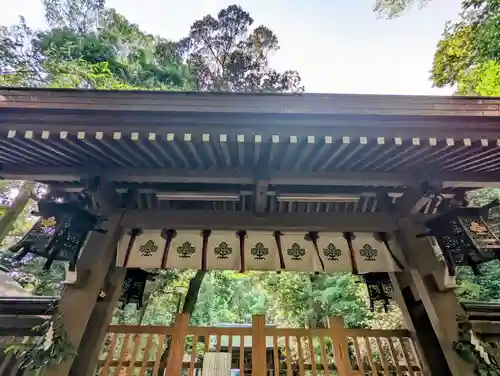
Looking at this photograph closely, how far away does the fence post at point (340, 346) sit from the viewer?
2848 mm

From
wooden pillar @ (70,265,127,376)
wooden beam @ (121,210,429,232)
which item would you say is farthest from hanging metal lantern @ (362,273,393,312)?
wooden pillar @ (70,265,127,376)

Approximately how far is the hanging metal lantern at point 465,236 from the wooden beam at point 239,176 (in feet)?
0.92

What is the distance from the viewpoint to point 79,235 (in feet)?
9.36

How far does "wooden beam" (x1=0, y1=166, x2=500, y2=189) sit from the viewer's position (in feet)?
9.30

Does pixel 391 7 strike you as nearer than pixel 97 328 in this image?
No

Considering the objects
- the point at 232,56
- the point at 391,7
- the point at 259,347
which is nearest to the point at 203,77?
the point at 232,56

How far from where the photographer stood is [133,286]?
4.09 metres

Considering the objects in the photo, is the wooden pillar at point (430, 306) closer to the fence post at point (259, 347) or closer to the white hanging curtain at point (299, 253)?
the white hanging curtain at point (299, 253)

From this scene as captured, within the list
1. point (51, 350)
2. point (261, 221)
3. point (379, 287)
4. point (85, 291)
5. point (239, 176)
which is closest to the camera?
point (51, 350)

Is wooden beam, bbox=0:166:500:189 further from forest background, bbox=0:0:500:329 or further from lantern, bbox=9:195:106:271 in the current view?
forest background, bbox=0:0:500:329

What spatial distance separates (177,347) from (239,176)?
68.3 inches

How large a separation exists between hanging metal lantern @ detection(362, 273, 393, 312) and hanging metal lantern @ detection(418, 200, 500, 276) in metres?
1.44

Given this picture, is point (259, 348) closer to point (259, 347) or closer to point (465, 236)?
point (259, 347)

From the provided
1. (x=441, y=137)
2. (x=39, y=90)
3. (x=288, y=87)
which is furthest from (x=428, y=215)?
(x=288, y=87)
